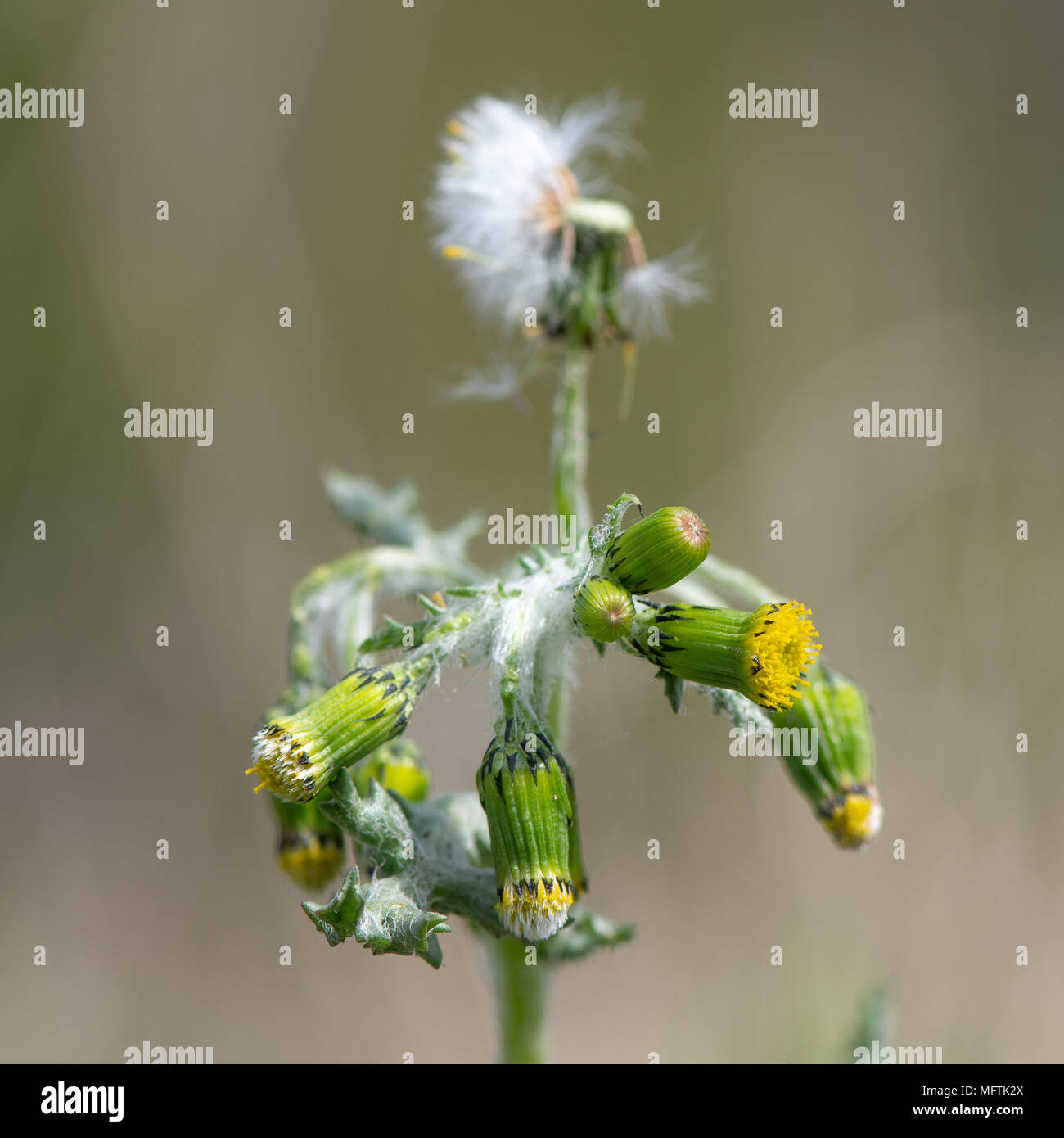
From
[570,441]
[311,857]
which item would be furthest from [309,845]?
[570,441]

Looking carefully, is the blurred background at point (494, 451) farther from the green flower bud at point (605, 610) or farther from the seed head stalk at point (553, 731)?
the green flower bud at point (605, 610)

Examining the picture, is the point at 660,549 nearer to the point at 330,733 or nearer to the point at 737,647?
the point at 737,647

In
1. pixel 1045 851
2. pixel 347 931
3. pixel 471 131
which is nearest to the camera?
pixel 347 931

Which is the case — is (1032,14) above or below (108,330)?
above

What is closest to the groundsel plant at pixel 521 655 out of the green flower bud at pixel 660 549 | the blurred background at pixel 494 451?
the green flower bud at pixel 660 549

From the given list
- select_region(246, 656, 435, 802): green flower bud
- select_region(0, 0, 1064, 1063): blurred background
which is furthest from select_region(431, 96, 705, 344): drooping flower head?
select_region(0, 0, 1064, 1063): blurred background

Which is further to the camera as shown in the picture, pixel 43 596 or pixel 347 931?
pixel 43 596

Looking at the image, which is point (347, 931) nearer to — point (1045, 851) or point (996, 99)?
point (1045, 851)

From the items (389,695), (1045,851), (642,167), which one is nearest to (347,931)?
(389,695)
